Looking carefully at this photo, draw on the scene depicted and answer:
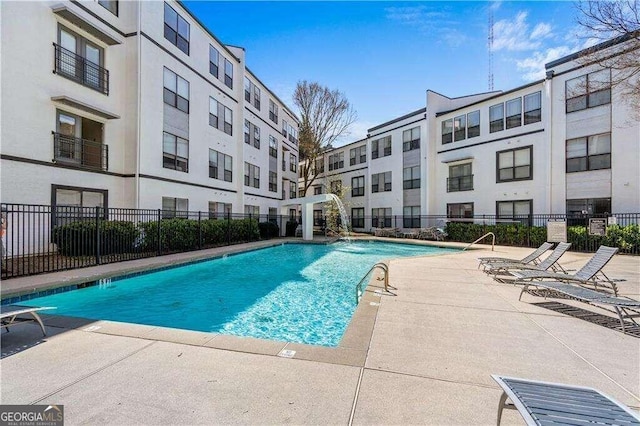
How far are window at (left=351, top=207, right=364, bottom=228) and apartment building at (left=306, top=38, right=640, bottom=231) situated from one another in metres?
0.67

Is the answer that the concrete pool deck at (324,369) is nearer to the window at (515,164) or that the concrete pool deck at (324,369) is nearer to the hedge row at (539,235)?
the hedge row at (539,235)

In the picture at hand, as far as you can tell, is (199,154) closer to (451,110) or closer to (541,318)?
(541,318)

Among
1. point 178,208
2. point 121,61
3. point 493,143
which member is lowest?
point 178,208

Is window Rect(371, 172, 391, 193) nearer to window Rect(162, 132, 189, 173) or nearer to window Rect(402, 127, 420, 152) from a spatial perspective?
window Rect(402, 127, 420, 152)

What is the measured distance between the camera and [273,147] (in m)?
28.2

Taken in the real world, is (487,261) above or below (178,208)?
below

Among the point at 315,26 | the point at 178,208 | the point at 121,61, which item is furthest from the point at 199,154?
the point at 315,26

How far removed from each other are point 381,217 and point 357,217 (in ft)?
12.2

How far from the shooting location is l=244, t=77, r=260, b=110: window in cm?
2319

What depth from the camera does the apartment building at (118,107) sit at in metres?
10.6

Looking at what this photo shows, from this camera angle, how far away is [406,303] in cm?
589

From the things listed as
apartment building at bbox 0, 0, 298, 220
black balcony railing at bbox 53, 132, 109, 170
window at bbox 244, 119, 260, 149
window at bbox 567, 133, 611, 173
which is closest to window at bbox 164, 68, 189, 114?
apartment building at bbox 0, 0, 298, 220

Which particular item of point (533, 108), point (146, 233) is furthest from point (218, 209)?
point (533, 108)

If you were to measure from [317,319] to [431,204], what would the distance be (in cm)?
2139
